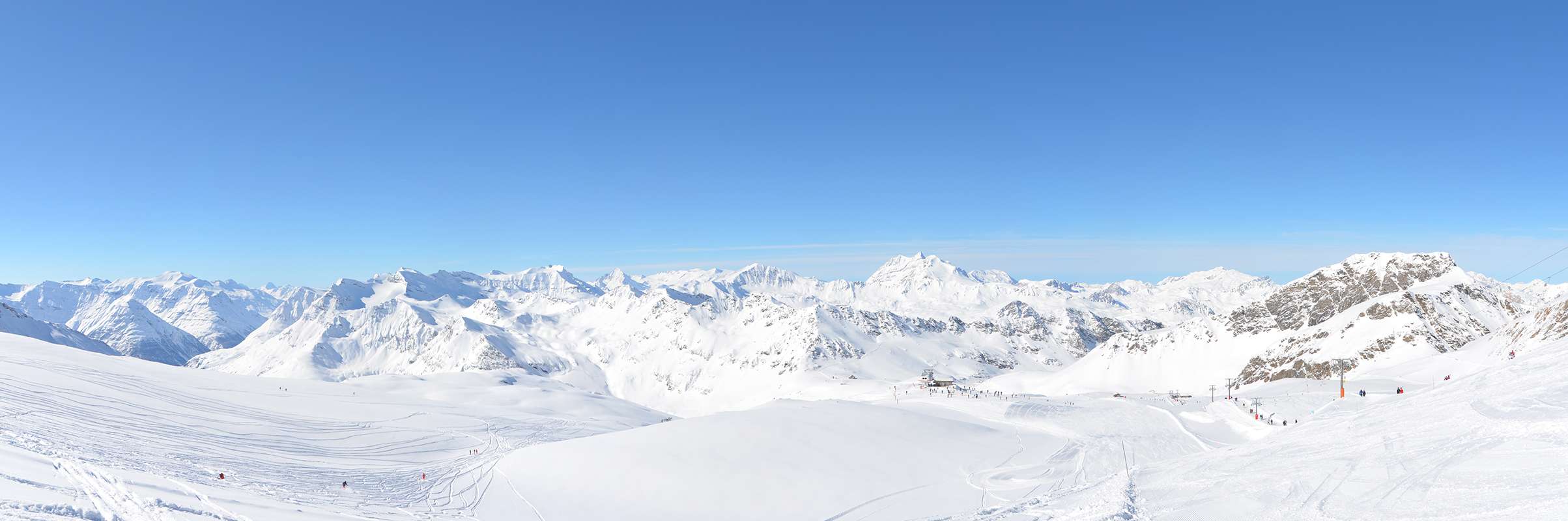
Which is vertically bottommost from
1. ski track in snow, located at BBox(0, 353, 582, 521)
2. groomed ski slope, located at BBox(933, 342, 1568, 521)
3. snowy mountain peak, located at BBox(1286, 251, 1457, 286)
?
ski track in snow, located at BBox(0, 353, 582, 521)

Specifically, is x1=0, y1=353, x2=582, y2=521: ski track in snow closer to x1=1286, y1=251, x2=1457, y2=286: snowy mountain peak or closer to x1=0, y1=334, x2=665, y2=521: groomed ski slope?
x1=0, y1=334, x2=665, y2=521: groomed ski slope

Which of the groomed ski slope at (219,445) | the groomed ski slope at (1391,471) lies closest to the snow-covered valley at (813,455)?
the groomed ski slope at (1391,471)

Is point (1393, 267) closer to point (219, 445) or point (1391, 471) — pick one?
point (1391, 471)

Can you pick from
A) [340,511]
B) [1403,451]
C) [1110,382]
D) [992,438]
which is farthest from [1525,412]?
[1110,382]

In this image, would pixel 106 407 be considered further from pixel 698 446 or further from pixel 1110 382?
pixel 1110 382

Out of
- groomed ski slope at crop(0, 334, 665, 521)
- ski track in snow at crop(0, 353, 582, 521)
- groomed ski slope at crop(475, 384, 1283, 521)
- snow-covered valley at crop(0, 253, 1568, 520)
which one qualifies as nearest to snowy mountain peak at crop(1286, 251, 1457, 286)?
snow-covered valley at crop(0, 253, 1568, 520)

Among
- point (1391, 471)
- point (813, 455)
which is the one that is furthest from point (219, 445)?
point (1391, 471)
